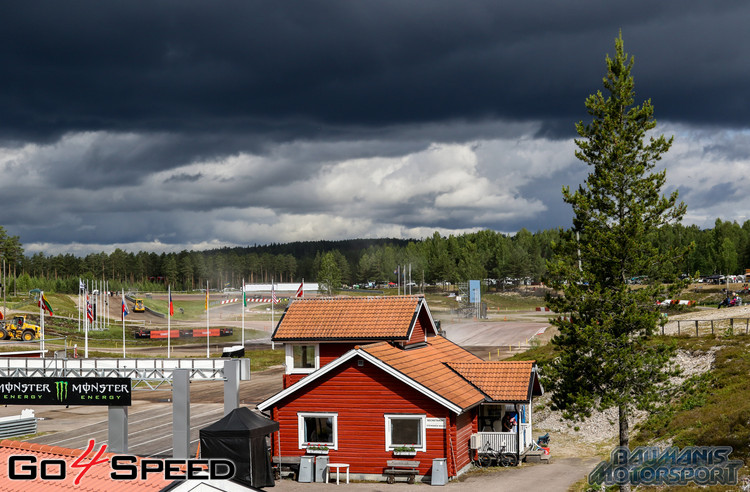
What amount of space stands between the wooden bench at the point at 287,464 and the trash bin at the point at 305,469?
0.51 metres

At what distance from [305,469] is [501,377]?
10.8 metres

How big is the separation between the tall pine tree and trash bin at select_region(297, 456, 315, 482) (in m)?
11.1

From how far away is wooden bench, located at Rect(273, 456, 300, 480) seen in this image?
3147cm

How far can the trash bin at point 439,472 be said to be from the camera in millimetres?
29141

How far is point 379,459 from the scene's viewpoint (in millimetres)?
30703

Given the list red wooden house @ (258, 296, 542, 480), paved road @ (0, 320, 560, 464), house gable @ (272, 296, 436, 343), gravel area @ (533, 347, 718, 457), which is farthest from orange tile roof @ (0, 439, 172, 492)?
gravel area @ (533, 347, 718, 457)

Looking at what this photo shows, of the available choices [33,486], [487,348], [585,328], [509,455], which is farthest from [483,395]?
[487,348]

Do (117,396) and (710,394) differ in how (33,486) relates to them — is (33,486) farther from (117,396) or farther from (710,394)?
(710,394)

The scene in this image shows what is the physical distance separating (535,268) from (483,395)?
16303cm

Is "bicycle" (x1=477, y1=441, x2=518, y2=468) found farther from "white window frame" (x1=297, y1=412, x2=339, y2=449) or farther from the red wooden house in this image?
"white window frame" (x1=297, y1=412, x2=339, y2=449)

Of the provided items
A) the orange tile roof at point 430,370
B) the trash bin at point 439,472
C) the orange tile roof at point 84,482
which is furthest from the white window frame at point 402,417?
the orange tile roof at point 84,482

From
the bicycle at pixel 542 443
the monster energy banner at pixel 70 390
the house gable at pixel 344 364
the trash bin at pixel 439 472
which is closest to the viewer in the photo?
the trash bin at pixel 439 472

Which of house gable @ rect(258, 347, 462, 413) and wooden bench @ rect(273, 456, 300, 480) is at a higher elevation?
house gable @ rect(258, 347, 462, 413)

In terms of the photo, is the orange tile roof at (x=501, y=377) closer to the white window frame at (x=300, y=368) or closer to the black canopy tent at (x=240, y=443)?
the white window frame at (x=300, y=368)
